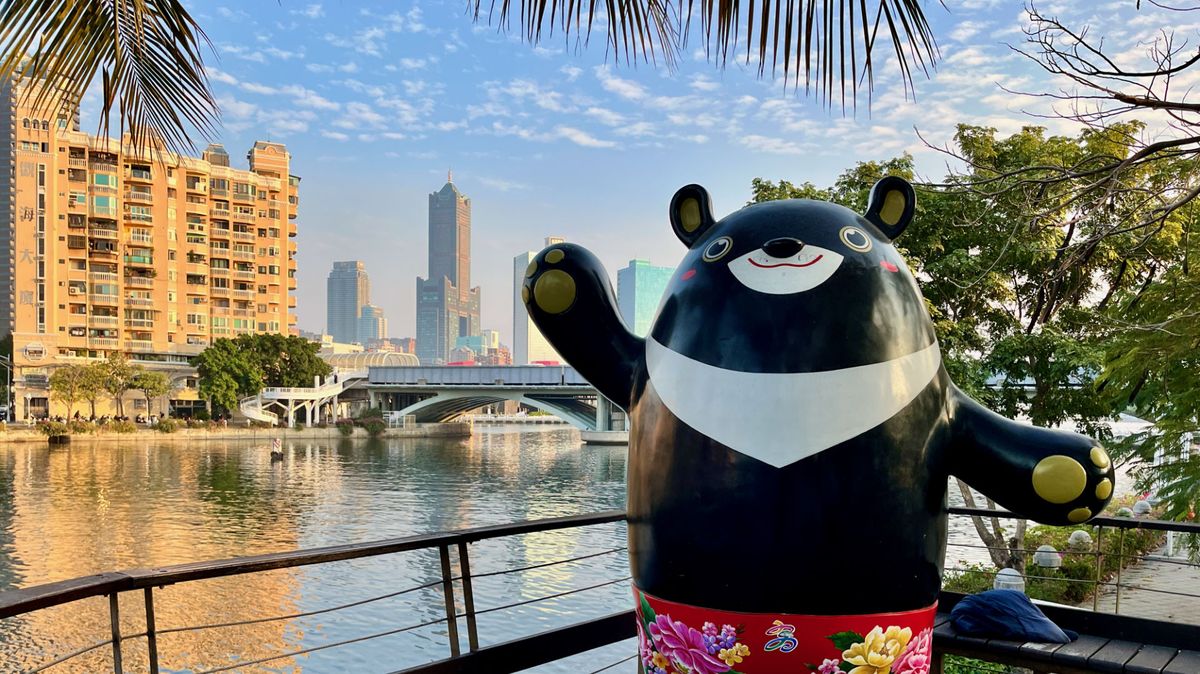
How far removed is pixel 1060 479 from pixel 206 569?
8.24 ft

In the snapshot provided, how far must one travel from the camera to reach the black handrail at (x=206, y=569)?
2264 mm

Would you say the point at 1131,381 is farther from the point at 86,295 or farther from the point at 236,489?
the point at 86,295

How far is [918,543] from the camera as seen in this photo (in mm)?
2791

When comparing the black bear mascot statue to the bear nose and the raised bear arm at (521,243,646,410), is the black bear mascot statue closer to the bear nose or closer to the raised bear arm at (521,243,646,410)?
the bear nose

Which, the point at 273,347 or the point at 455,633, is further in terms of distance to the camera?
the point at 273,347

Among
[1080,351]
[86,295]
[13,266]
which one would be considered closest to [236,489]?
[1080,351]

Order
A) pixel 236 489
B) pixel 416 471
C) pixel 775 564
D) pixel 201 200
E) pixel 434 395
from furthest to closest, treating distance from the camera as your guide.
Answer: pixel 201 200 → pixel 434 395 → pixel 416 471 → pixel 236 489 → pixel 775 564

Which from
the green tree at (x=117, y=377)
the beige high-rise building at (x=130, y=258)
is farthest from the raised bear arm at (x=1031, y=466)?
the beige high-rise building at (x=130, y=258)

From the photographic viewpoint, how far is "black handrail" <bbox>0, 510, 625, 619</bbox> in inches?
89.1

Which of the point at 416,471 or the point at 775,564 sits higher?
the point at 775,564

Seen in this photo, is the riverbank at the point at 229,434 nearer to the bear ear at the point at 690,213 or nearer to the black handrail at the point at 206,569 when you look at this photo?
the black handrail at the point at 206,569

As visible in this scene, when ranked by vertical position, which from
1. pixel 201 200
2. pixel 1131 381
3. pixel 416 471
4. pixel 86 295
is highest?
pixel 201 200

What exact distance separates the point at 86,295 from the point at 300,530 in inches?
1572

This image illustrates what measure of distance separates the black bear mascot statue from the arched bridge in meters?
37.0
